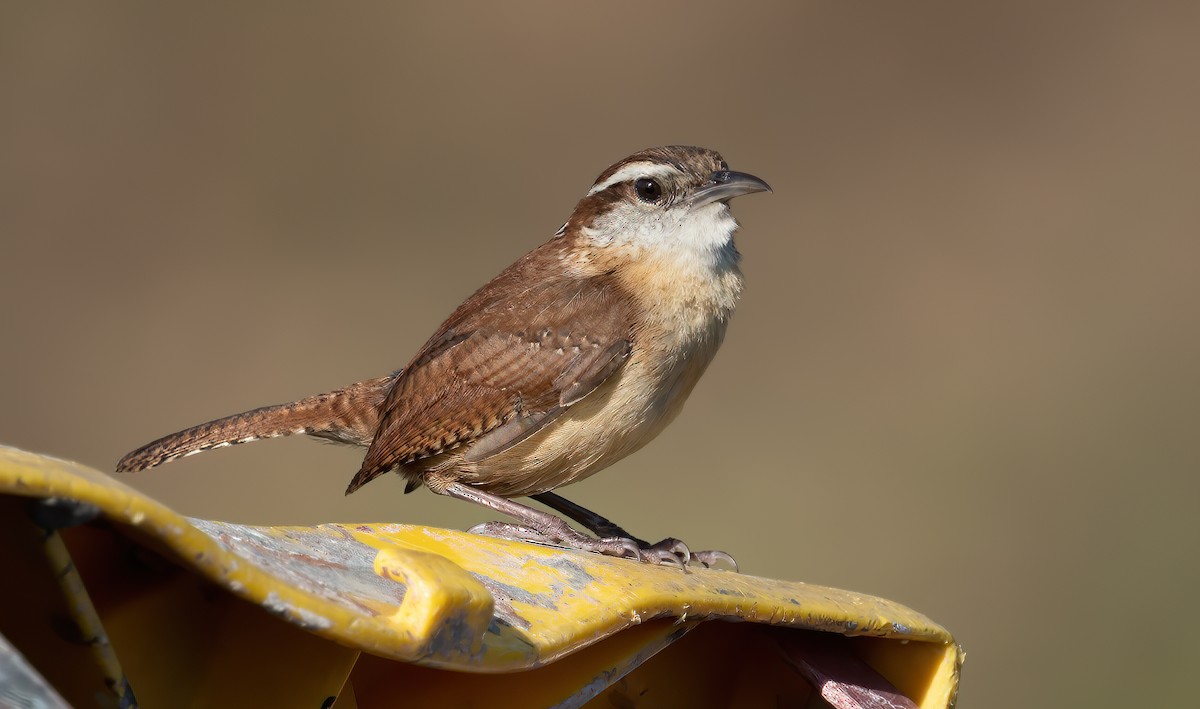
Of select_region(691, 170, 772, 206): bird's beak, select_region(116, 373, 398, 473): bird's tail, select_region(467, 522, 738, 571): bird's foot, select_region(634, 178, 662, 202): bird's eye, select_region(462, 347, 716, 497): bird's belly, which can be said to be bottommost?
select_region(116, 373, 398, 473): bird's tail

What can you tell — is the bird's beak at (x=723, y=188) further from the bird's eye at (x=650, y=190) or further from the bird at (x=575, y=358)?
the bird's eye at (x=650, y=190)

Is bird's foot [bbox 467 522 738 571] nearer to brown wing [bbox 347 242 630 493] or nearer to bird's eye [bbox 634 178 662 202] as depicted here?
brown wing [bbox 347 242 630 493]

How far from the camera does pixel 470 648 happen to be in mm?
1234

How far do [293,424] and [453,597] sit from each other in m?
3.14

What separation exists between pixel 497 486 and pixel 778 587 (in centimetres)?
181

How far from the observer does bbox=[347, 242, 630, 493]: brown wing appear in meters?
3.54

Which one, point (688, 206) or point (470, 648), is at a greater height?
point (688, 206)

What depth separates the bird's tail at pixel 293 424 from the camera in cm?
417

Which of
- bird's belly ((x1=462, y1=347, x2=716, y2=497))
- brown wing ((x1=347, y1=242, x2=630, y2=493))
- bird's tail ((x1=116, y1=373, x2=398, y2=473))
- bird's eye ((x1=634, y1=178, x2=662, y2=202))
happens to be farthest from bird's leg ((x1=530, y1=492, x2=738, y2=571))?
bird's eye ((x1=634, y1=178, x2=662, y2=202))

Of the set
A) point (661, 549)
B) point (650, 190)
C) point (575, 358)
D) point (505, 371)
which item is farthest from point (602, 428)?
point (650, 190)

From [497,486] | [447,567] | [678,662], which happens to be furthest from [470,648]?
[497,486]

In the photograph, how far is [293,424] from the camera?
13.8 ft

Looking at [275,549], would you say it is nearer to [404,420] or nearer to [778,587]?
[778,587]

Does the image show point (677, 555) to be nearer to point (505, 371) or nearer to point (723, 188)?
point (505, 371)
